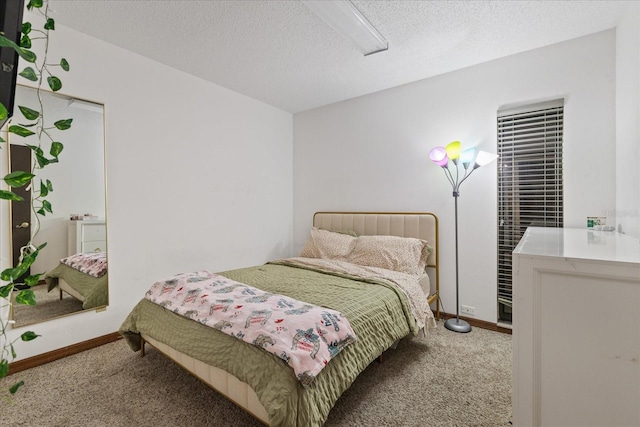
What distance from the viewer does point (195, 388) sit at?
1.95m

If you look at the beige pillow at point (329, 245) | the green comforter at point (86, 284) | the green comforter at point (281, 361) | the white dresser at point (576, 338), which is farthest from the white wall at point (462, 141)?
the green comforter at point (86, 284)

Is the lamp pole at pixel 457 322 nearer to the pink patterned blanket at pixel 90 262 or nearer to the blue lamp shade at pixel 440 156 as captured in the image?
the blue lamp shade at pixel 440 156

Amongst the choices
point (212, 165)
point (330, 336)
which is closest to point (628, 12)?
point (330, 336)

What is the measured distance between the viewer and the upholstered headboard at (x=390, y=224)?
312 cm

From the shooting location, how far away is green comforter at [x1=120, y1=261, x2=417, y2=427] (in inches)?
52.9

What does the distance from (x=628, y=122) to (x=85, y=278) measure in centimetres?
413

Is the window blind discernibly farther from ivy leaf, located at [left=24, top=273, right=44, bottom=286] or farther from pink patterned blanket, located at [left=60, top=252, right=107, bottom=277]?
pink patterned blanket, located at [left=60, top=252, right=107, bottom=277]

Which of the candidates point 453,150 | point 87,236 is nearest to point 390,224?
point 453,150

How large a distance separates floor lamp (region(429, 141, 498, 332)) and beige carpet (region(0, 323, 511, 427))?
45 centimetres

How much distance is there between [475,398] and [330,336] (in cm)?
107

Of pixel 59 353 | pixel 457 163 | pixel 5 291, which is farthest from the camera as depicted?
pixel 457 163

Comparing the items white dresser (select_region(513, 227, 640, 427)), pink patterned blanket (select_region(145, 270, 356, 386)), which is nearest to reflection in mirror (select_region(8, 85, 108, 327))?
pink patterned blanket (select_region(145, 270, 356, 386))

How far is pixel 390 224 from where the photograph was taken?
133 inches

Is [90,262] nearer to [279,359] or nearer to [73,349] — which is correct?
[73,349]
